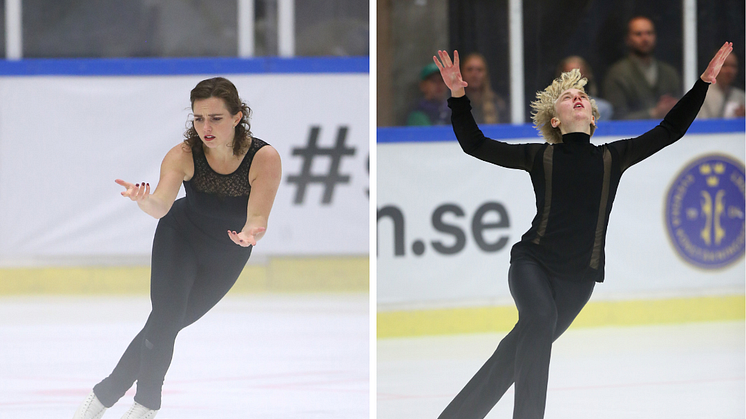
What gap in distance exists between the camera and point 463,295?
A: 23.1 ft

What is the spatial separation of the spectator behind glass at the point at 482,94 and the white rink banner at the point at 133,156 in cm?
160

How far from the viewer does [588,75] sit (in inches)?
293

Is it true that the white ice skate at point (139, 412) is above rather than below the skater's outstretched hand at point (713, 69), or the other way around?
below

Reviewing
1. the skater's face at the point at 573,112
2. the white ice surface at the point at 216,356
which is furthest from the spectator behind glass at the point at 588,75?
the skater's face at the point at 573,112

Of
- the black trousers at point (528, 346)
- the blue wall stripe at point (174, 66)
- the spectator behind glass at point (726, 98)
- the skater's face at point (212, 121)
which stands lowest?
the black trousers at point (528, 346)

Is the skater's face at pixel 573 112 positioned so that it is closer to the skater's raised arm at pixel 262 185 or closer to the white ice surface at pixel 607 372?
the skater's raised arm at pixel 262 185

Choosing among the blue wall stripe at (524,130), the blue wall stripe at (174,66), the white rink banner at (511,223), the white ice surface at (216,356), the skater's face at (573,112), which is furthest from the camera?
the blue wall stripe at (174,66)

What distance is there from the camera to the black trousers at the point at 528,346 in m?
3.35

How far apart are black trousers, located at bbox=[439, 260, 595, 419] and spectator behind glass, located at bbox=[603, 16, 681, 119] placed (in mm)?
4271

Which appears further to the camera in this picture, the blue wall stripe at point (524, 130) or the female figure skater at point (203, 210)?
the blue wall stripe at point (524, 130)

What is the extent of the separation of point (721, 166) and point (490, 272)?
1899 millimetres

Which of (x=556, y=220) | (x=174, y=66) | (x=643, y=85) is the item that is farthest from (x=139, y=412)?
(x=174, y=66)

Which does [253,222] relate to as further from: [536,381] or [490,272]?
[490,272]

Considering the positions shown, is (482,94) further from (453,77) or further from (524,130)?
(453,77)
